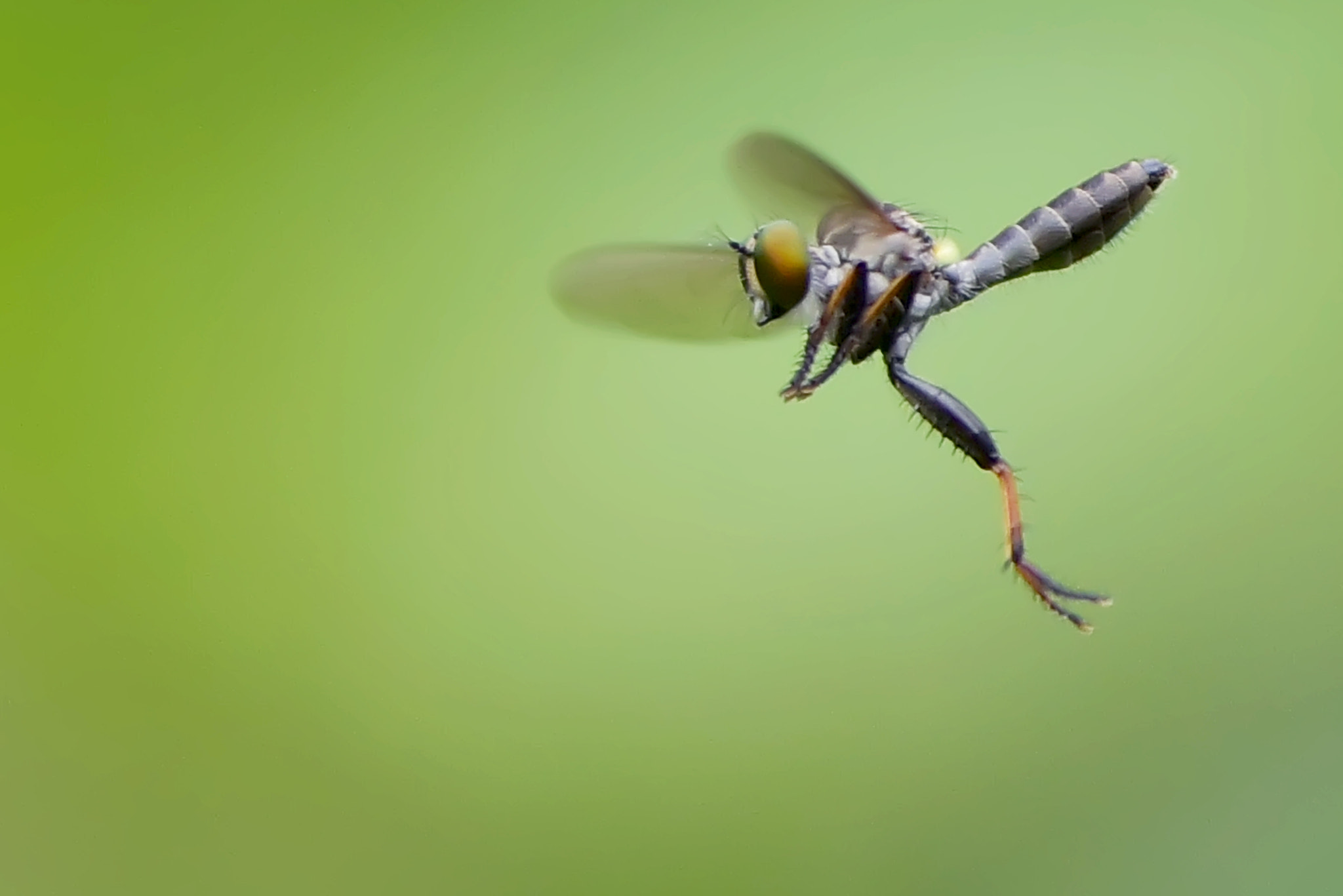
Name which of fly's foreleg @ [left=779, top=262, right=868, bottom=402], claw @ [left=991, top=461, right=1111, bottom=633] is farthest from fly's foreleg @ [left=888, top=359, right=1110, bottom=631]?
fly's foreleg @ [left=779, top=262, right=868, bottom=402]

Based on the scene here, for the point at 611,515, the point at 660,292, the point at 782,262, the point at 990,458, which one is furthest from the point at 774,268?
the point at 611,515

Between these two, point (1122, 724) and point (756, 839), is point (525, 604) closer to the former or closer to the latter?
point (756, 839)

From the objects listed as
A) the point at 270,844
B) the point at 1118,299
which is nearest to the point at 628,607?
the point at 270,844

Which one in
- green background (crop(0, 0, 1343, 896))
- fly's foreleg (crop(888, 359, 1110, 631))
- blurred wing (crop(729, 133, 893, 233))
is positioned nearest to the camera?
blurred wing (crop(729, 133, 893, 233))

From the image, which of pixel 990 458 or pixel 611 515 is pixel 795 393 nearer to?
pixel 990 458

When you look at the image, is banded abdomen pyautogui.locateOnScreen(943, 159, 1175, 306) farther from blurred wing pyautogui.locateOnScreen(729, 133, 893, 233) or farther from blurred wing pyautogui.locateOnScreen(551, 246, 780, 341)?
blurred wing pyautogui.locateOnScreen(551, 246, 780, 341)
